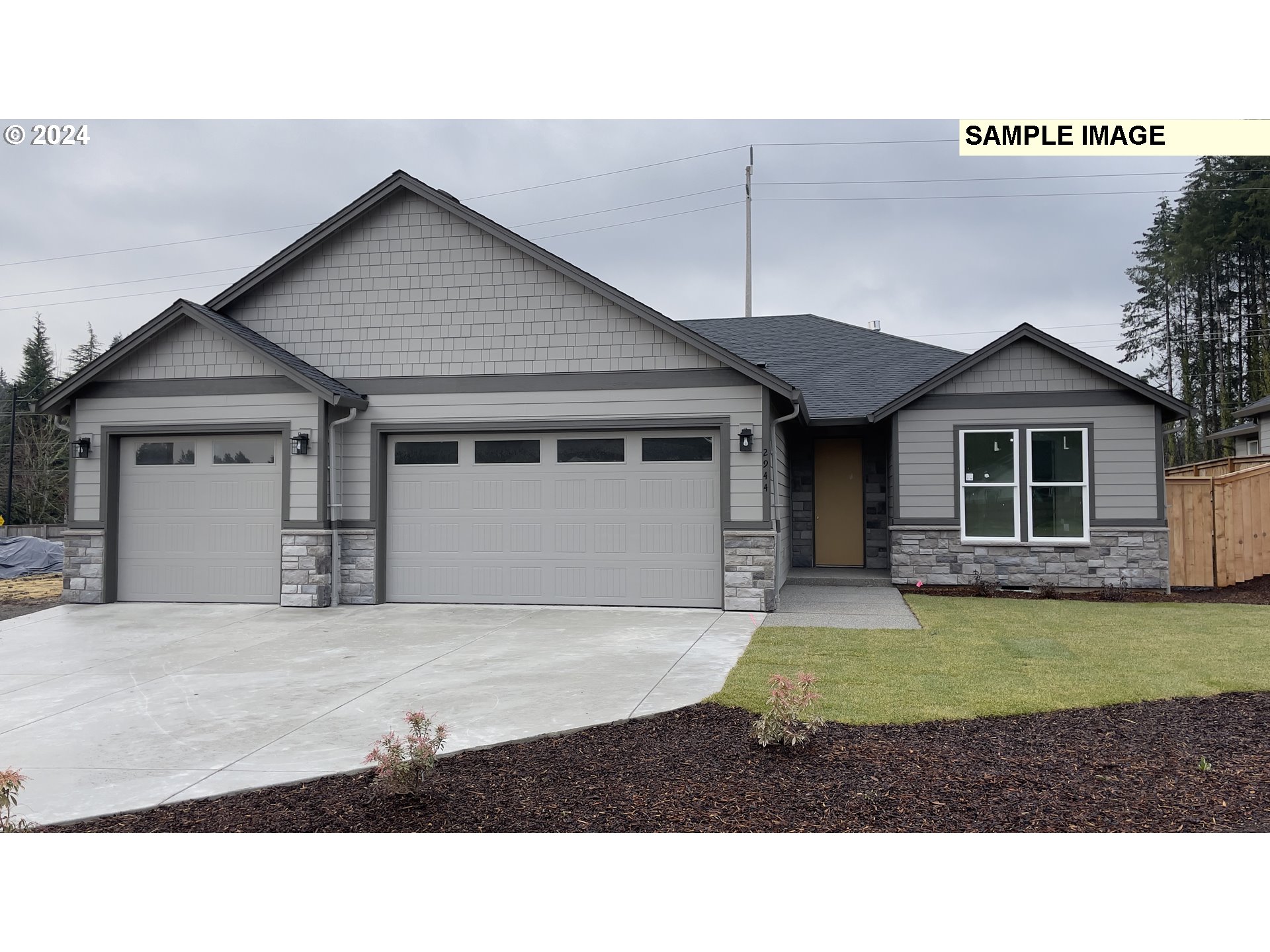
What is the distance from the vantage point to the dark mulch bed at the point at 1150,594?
1152 cm

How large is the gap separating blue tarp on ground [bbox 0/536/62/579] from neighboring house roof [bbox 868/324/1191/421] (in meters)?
16.0

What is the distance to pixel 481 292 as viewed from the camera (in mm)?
11109

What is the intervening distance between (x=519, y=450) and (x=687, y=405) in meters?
2.32

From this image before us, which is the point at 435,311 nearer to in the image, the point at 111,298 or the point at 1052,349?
the point at 1052,349

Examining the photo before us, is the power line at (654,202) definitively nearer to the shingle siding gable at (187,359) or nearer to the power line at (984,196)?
the power line at (984,196)

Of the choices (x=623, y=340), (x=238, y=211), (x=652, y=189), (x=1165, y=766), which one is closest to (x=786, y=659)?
(x=1165, y=766)

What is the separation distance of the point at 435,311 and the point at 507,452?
215 centimetres

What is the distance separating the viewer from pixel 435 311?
11.2 m

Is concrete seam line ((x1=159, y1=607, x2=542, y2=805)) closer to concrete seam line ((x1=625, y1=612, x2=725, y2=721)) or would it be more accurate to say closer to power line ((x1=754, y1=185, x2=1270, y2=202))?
concrete seam line ((x1=625, y1=612, x2=725, y2=721))

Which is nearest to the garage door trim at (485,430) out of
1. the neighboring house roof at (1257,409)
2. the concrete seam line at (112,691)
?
the concrete seam line at (112,691)

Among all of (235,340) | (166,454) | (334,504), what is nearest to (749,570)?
(334,504)

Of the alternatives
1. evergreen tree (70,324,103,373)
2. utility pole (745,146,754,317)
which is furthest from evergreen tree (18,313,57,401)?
utility pole (745,146,754,317)

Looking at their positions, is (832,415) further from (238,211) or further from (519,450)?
(238,211)

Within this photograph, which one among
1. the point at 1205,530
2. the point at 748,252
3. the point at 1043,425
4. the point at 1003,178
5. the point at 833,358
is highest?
the point at 1003,178
